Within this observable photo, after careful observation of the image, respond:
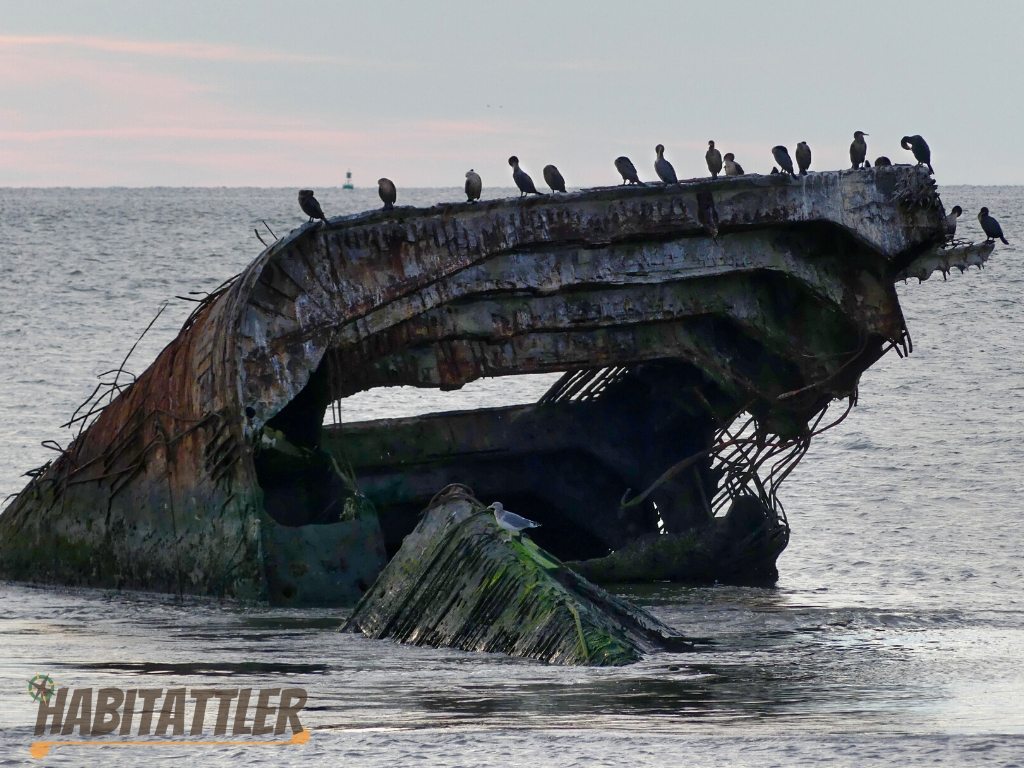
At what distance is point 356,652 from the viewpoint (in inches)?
486

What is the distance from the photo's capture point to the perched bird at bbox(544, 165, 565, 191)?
18.5 meters

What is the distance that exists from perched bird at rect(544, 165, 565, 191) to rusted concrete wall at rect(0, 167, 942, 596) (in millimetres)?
1869

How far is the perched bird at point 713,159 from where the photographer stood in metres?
19.6

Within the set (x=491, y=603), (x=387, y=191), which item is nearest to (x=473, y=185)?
(x=387, y=191)

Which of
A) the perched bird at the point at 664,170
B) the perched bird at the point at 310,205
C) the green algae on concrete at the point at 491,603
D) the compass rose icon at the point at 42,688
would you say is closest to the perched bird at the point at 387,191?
the perched bird at the point at 310,205

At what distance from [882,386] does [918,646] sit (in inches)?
1272

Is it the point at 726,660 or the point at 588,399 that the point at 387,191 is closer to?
the point at 588,399

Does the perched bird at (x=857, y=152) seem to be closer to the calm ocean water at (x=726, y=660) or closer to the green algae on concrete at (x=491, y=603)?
the calm ocean water at (x=726, y=660)

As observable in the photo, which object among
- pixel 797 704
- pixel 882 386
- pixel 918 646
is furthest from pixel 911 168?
pixel 882 386

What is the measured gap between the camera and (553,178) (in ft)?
61.3

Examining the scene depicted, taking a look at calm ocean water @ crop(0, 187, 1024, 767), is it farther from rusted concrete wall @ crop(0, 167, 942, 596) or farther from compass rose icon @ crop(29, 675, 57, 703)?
rusted concrete wall @ crop(0, 167, 942, 596)

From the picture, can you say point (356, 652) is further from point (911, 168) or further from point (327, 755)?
point (911, 168)

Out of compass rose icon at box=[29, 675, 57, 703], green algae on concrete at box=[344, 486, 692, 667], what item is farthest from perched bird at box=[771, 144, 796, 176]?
compass rose icon at box=[29, 675, 57, 703]

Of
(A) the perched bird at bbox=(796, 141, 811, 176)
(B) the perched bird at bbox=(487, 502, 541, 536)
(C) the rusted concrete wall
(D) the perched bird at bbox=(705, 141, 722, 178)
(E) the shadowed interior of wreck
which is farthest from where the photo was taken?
(D) the perched bird at bbox=(705, 141, 722, 178)
